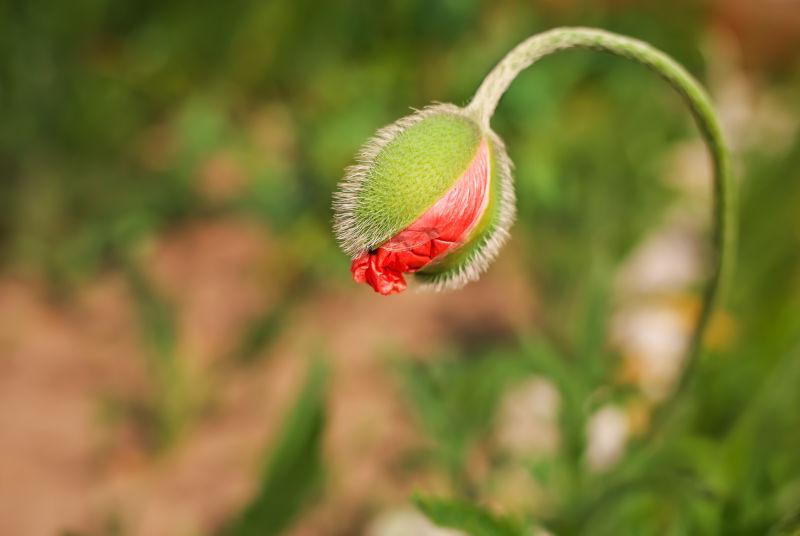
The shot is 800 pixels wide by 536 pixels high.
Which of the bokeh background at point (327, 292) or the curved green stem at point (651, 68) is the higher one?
the bokeh background at point (327, 292)

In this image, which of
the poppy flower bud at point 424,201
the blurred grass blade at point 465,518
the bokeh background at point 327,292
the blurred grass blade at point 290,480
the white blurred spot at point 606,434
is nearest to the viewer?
the poppy flower bud at point 424,201

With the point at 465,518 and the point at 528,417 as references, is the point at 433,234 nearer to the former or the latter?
the point at 465,518

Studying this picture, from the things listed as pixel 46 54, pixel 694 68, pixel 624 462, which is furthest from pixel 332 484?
pixel 694 68

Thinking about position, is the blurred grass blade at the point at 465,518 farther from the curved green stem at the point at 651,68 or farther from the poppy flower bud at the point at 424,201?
the curved green stem at the point at 651,68

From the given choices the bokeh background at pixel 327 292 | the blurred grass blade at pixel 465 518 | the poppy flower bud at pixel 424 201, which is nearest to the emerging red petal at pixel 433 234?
the poppy flower bud at pixel 424 201

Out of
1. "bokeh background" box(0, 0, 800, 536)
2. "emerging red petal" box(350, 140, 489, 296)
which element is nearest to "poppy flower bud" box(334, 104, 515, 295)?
"emerging red petal" box(350, 140, 489, 296)

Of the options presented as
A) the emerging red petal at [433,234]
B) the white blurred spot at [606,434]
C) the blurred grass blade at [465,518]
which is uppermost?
the white blurred spot at [606,434]
